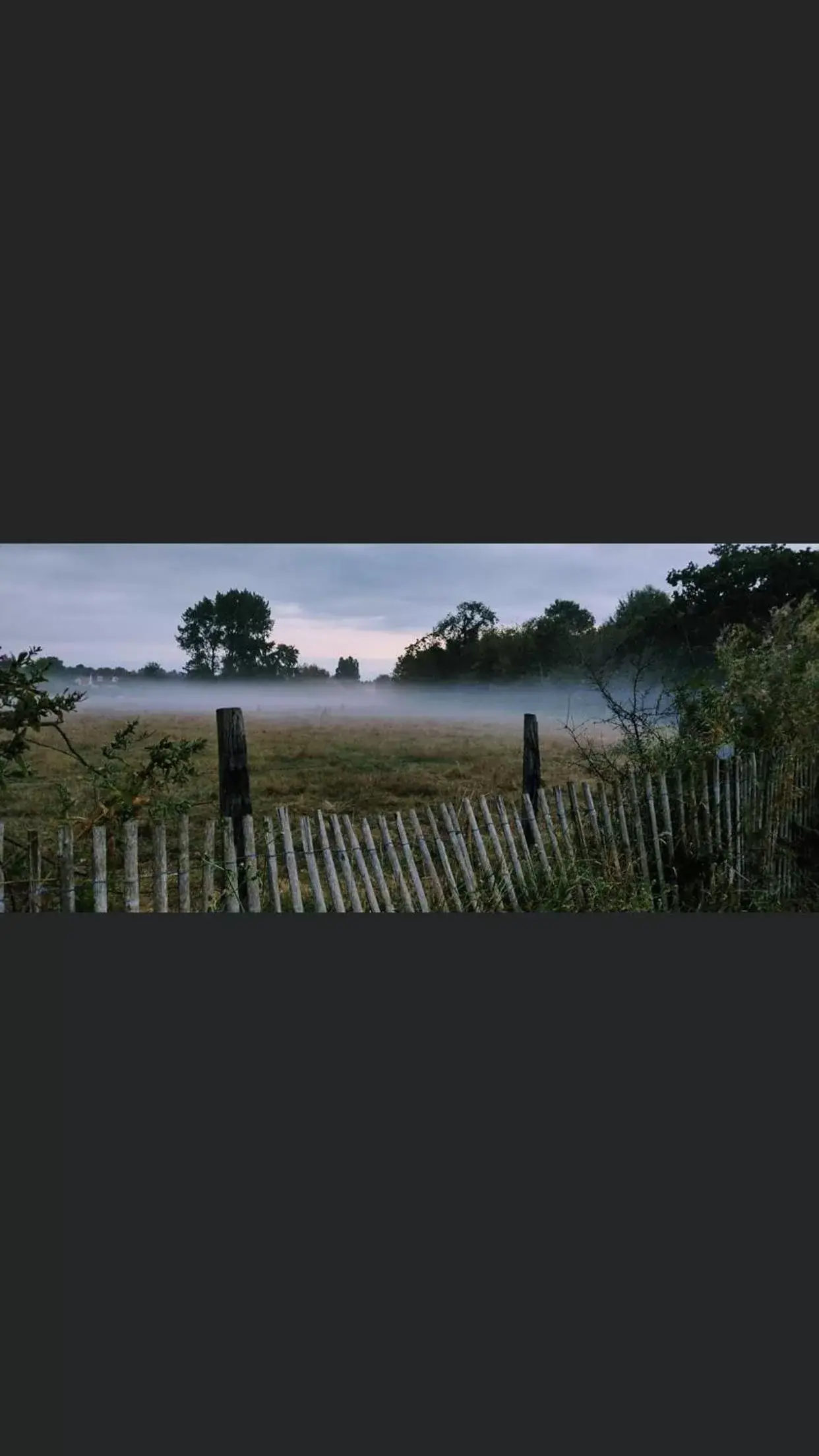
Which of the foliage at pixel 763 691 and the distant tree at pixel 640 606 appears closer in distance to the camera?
the distant tree at pixel 640 606

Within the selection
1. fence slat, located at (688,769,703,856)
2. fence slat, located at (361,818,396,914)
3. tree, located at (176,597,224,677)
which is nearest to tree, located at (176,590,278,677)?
tree, located at (176,597,224,677)

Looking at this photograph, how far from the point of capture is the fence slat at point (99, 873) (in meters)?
4.50

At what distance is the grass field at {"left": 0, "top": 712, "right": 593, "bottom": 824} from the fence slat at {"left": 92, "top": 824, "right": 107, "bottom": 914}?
300 mm

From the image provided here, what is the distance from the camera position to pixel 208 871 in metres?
4.55

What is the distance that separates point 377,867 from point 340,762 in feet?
1.93

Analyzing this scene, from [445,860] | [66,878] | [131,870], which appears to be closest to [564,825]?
[445,860]

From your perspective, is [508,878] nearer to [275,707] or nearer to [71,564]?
[275,707]

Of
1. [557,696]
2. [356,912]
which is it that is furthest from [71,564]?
[557,696]

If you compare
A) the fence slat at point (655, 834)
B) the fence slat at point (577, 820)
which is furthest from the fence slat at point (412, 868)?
the fence slat at point (655, 834)

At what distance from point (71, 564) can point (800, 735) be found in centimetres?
406

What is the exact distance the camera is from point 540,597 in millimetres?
4621

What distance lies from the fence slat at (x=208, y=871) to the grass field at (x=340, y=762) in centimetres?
12

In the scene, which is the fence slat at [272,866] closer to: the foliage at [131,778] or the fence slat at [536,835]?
the foliage at [131,778]

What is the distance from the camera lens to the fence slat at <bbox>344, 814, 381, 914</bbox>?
4574 millimetres
